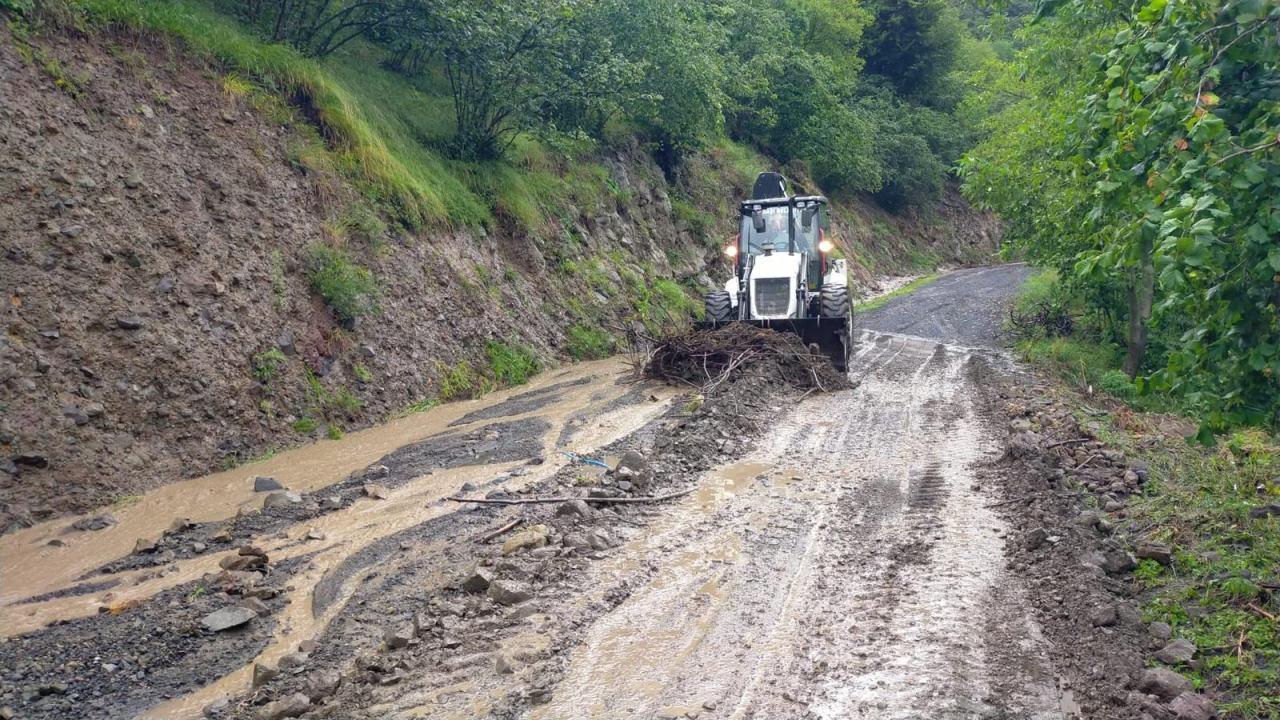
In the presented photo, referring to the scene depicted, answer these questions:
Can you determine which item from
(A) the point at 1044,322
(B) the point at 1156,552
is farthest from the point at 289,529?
(A) the point at 1044,322

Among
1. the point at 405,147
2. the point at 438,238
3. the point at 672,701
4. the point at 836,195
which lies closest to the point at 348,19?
the point at 405,147

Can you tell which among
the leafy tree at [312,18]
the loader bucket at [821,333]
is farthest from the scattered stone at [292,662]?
the leafy tree at [312,18]

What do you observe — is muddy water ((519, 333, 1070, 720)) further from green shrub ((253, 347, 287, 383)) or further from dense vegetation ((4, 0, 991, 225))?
dense vegetation ((4, 0, 991, 225))

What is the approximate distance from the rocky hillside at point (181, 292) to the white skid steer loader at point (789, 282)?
13.1ft

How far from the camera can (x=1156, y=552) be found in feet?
17.1

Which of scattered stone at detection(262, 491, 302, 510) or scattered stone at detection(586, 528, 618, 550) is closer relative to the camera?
scattered stone at detection(586, 528, 618, 550)

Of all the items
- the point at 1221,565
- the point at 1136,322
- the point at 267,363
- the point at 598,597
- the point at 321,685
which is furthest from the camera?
the point at 1136,322

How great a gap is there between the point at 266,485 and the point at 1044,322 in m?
16.6

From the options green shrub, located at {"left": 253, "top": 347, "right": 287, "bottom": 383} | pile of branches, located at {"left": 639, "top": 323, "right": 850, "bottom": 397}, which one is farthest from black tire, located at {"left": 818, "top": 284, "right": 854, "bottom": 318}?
green shrub, located at {"left": 253, "top": 347, "right": 287, "bottom": 383}

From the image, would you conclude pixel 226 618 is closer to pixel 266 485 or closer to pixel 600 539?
pixel 600 539

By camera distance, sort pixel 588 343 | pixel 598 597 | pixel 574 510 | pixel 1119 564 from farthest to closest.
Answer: pixel 588 343 < pixel 574 510 < pixel 598 597 < pixel 1119 564

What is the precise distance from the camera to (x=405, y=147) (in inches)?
593

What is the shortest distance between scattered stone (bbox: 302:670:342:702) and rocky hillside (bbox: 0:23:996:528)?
4.53 metres

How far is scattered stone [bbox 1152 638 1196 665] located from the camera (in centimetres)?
409
